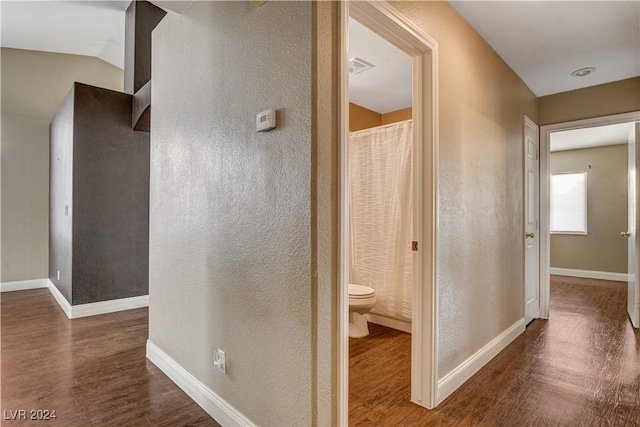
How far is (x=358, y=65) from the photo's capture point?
3.14 m

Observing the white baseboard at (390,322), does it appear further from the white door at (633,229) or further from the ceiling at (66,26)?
the ceiling at (66,26)

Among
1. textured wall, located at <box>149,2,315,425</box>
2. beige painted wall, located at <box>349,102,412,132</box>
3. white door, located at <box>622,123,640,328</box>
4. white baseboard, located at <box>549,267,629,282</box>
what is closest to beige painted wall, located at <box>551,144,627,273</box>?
white baseboard, located at <box>549,267,629,282</box>

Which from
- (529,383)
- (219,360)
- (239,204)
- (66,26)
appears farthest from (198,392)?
(66,26)

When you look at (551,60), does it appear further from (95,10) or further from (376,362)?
(95,10)

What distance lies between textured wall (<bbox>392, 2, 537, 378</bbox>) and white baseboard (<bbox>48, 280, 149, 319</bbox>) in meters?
3.53

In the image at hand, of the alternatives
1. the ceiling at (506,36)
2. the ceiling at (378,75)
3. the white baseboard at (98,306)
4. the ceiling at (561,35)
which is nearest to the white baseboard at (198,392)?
the white baseboard at (98,306)

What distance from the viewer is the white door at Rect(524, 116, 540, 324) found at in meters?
3.36

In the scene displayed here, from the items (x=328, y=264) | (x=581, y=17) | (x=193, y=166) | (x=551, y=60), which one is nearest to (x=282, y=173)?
(x=328, y=264)

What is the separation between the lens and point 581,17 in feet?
7.63

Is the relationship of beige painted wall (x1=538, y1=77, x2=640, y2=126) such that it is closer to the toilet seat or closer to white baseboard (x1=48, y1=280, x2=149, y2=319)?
the toilet seat

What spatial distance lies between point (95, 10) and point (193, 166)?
331cm

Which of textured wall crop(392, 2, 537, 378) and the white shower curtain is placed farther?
the white shower curtain

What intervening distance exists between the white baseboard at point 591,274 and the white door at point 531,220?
333 centimetres

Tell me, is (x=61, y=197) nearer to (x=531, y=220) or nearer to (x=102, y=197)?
(x=102, y=197)
